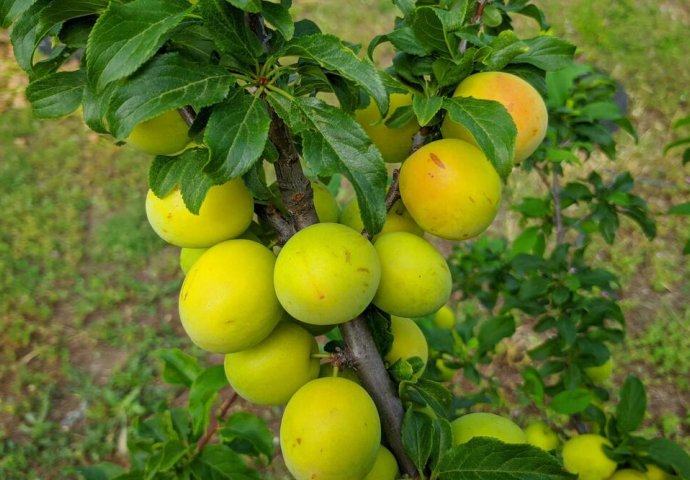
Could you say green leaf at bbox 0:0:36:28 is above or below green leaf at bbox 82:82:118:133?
above

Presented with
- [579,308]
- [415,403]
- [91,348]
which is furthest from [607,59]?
[415,403]

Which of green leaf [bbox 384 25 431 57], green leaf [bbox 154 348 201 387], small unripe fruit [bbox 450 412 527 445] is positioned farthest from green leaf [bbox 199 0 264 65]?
green leaf [bbox 154 348 201 387]

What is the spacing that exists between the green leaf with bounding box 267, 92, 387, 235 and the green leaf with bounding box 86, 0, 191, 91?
16 cm

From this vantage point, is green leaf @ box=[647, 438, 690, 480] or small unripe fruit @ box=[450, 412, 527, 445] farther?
green leaf @ box=[647, 438, 690, 480]

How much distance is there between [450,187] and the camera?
2.70 feet

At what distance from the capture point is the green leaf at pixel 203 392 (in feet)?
4.04

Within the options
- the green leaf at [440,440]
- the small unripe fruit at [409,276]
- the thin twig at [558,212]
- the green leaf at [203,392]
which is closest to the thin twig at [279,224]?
the small unripe fruit at [409,276]

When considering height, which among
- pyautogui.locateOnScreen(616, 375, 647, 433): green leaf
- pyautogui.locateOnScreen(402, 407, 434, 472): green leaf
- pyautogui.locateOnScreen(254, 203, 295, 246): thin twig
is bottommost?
pyautogui.locateOnScreen(616, 375, 647, 433): green leaf

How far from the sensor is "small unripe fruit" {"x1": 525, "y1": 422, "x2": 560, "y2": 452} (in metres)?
1.46

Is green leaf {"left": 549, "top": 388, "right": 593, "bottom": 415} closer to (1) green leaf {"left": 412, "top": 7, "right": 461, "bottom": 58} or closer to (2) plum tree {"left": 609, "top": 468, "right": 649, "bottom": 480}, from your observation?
(2) plum tree {"left": 609, "top": 468, "right": 649, "bottom": 480}

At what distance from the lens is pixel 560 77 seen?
174 centimetres

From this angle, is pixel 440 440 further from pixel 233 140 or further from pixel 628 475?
pixel 628 475

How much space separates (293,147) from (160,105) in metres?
0.19

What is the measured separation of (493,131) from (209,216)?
0.38 metres
